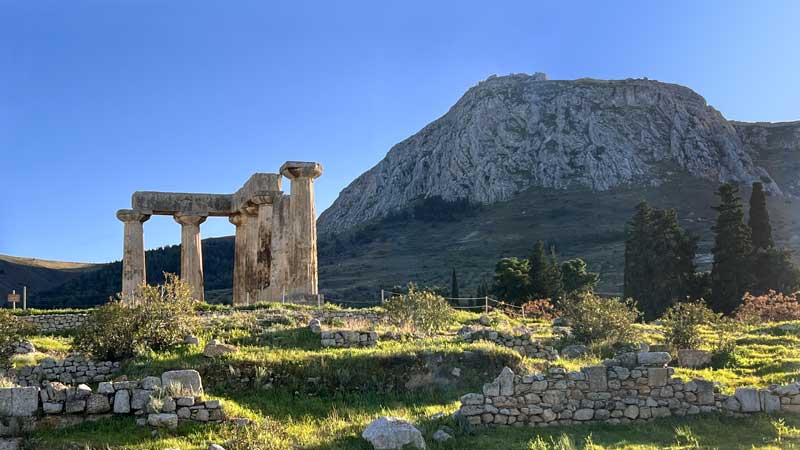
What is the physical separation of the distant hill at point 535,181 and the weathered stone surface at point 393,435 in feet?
268

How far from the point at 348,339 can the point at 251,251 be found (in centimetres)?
1547

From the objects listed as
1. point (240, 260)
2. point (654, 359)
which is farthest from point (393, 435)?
point (240, 260)

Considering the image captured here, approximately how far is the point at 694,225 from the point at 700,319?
99.5 metres

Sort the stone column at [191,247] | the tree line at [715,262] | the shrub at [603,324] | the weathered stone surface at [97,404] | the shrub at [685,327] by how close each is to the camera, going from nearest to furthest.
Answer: the weathered stone surface at [97,404] < the shrub at [685,327] < the shrub at [603,324] < the stone column at [191,247] < the tree line at [715,262]

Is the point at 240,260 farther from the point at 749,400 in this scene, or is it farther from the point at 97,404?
the point at 749,400

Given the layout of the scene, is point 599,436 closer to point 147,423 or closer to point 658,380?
point 658,380

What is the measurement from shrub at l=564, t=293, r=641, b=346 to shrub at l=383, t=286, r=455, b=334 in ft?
15.4

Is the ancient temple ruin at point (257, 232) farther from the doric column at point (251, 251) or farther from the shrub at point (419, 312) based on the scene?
the shrub at point (419, 312)

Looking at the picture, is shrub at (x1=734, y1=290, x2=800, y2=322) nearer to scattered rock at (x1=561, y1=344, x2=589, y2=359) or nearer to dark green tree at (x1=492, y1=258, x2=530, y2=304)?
scattered rock at (x1=561, y1=344, x2=589, y2=359)

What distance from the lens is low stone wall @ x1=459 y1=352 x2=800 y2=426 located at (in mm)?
13219

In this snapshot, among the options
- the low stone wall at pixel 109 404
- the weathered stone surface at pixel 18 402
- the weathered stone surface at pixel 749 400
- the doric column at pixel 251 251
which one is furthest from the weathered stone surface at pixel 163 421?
the doric column at pixel 251 251

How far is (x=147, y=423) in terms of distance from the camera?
12.3 m

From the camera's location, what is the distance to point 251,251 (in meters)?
34.0

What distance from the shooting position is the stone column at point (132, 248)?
33031mm
